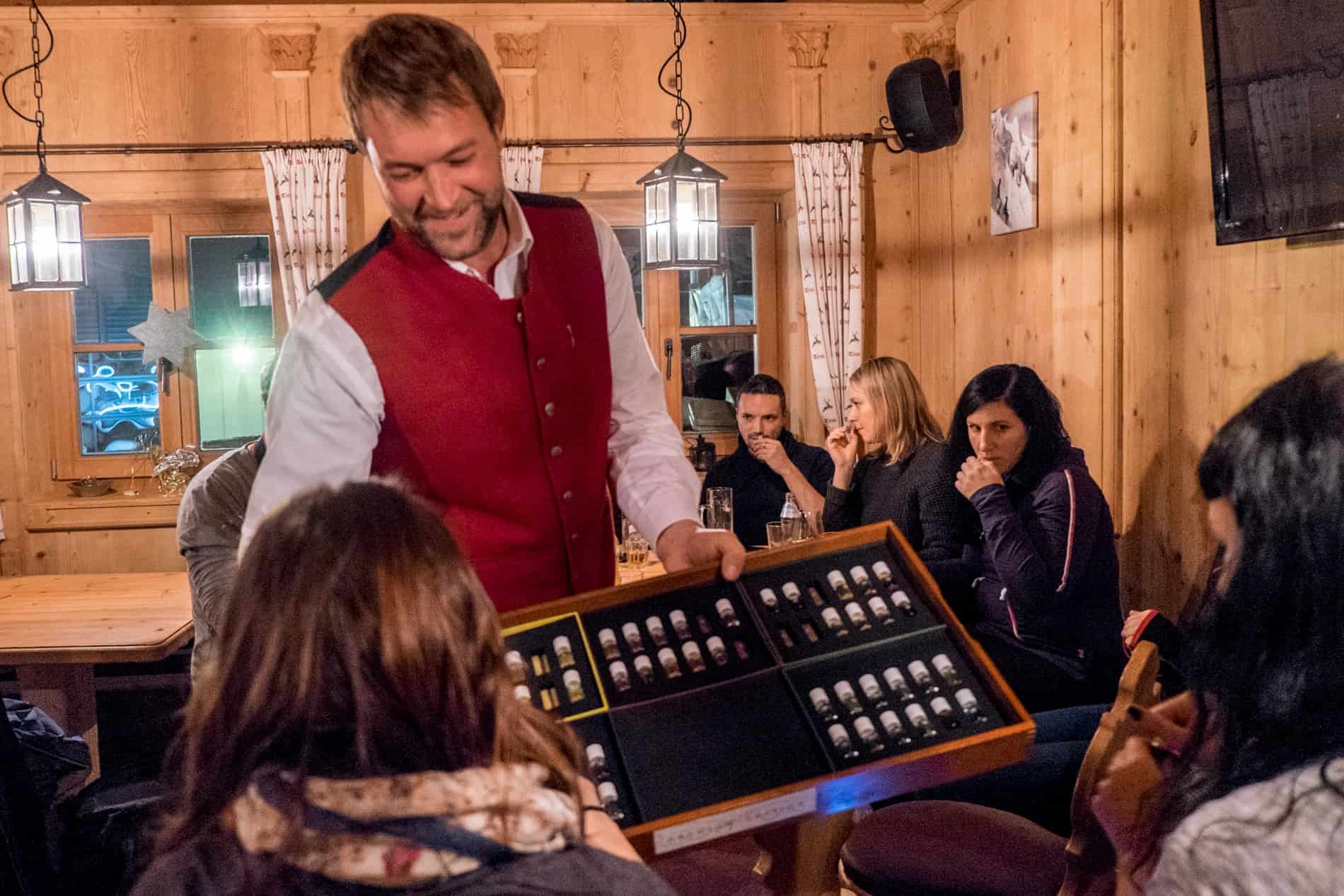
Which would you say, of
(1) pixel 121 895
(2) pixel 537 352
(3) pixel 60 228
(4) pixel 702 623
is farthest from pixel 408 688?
(3) pixel 60 228

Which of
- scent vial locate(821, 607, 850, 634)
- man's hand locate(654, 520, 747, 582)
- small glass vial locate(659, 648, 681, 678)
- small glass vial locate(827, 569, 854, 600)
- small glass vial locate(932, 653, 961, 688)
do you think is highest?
man's hand locate(654, 520, 747, 582)

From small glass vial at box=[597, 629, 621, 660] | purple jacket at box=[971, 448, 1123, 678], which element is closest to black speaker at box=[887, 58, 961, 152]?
purple jacket at box=[971, 448, 1123, 678]

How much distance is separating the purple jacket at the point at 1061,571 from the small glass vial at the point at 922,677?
157cm

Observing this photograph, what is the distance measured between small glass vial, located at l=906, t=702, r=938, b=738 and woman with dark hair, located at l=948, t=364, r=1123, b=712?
5.12ft

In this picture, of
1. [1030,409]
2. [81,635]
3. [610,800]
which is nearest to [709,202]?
[1030,409]

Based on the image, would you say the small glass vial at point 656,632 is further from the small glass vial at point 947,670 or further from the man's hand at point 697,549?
the small glass vial at point 947,670

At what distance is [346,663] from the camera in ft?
2.61

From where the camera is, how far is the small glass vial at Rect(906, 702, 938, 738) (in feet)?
3.80

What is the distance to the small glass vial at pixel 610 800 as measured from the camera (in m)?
1.10

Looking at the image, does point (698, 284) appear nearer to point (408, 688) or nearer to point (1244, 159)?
point (1244, 159)

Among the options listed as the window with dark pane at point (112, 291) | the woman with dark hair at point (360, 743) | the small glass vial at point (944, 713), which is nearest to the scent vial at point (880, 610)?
the small glass vial at point (944, 713)

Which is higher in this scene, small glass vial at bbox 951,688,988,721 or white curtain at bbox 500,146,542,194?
white curtain at bbox 500,146,542,194

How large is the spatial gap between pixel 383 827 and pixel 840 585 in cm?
67

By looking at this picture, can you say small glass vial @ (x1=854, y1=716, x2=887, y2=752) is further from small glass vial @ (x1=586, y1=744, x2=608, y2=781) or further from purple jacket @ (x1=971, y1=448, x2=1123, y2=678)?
purple jacket @ (x1=971, y1=448, x2=1123, y2=678)
